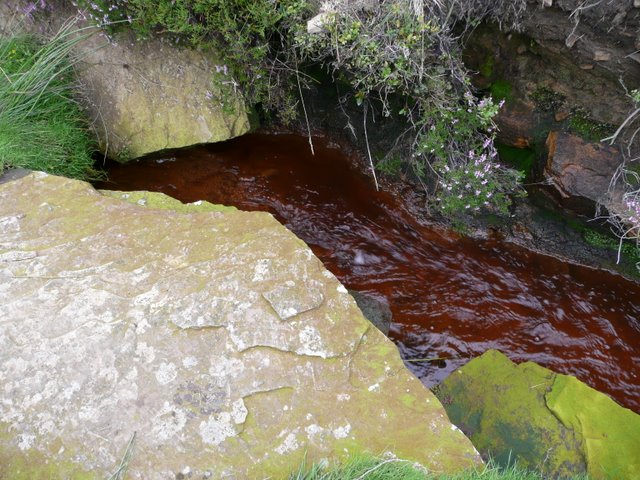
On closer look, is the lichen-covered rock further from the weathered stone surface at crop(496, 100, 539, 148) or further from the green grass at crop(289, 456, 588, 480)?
the green grass at crop(289, 456, 588, 480)

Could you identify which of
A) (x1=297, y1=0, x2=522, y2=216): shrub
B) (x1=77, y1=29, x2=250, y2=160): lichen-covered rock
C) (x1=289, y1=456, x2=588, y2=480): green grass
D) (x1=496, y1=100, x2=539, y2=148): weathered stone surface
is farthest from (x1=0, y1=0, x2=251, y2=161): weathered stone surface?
(x1=289, y1=456, x2=588, y2=480): green grass

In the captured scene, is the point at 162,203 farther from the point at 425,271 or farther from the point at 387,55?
the point at 425,271

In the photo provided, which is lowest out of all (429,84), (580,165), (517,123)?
(580,165)

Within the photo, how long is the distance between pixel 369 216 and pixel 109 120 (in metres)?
2.64

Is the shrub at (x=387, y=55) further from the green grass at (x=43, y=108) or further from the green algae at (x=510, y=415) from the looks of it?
the green algae at (x=510, y=415)

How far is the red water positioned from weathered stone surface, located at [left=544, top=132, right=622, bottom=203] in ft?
2.46

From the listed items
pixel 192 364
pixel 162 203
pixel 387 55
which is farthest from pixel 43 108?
pixel 192 364

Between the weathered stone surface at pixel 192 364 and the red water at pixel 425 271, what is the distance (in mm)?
1836

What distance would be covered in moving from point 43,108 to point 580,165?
15.3 feet

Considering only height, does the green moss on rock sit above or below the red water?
above

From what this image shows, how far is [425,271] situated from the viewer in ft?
15.4

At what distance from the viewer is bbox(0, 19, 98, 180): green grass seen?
4223mm

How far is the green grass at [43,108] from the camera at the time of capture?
13.9ft

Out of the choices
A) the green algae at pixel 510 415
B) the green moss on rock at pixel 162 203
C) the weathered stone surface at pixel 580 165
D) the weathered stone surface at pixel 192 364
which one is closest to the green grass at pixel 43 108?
the green moss on rock at pixel 162 203
